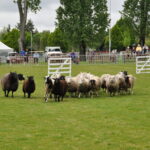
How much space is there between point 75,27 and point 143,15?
10830 millimetres

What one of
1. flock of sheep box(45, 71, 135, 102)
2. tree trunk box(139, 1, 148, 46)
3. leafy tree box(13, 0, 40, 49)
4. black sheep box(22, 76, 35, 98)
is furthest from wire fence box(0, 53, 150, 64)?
black sheep box(22, 76, 35, 98)

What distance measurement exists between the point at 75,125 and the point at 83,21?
173ft

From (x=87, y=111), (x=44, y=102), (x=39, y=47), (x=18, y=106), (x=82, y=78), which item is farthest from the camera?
(x=39, y=47)

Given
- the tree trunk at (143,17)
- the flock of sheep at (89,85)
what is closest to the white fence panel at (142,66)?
the flock of sheep at (89,85)

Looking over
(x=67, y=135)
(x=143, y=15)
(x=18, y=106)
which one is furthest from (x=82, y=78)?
(x=143, y=15)

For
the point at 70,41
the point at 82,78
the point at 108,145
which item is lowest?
the point at 108,145

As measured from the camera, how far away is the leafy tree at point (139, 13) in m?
65.9

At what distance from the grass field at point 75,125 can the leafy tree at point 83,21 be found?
4694 centimetres

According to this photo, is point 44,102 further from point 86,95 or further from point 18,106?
point 86,95

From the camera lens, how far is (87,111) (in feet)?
45.9

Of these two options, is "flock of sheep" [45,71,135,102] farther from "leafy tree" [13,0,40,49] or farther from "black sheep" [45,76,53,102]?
"leafy tree" [13,0,40,49]

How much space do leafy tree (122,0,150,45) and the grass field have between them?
50519mm

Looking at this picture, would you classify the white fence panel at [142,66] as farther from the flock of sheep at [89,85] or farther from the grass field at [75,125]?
the grass field at [75,125]

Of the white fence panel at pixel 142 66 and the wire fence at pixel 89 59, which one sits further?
the wire fence at pixel 89 59
